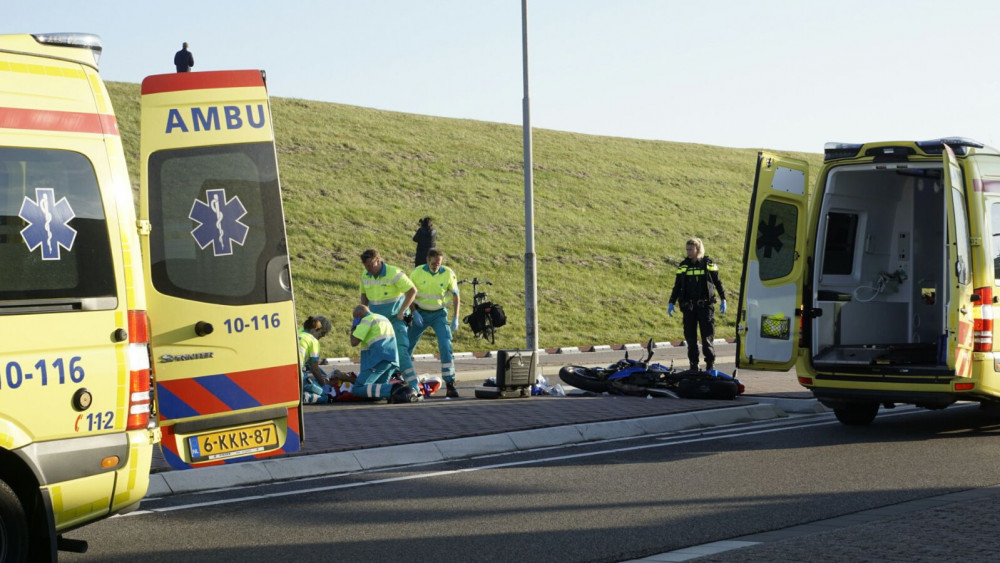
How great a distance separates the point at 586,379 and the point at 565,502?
21.7 ft

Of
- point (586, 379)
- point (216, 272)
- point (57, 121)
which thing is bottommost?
point (586, 379)

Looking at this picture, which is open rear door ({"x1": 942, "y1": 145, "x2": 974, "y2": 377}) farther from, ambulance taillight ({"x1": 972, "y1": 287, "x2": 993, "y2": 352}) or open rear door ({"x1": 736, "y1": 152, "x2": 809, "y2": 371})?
open rear door ({"x1": 736, "y1": 152, "x2": 809, "y2": 371})

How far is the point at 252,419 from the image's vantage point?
23.9ft

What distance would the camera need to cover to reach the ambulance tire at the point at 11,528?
17.6 feet

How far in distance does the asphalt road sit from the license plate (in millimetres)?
506

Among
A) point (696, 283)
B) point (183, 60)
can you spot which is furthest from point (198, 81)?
point (696, 283)

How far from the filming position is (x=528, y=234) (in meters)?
18.4

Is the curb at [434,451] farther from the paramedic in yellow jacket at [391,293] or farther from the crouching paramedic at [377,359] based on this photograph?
the paramedic in yellow jacket at [391,293]

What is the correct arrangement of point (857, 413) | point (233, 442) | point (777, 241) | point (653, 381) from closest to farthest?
point (233, 442) → point (777, 241) → point (857, 413) → point (653, 381)

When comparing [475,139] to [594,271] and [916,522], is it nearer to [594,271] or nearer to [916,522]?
[594,271]

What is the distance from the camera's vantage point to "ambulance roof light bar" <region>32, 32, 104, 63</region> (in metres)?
5.86

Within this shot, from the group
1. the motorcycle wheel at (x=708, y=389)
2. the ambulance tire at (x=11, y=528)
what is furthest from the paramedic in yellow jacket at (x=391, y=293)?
the ambulance tire at (x=11, y=528)

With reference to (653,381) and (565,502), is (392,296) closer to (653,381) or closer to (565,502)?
(653,381)

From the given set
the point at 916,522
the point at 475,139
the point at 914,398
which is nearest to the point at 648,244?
the point at 475,139
